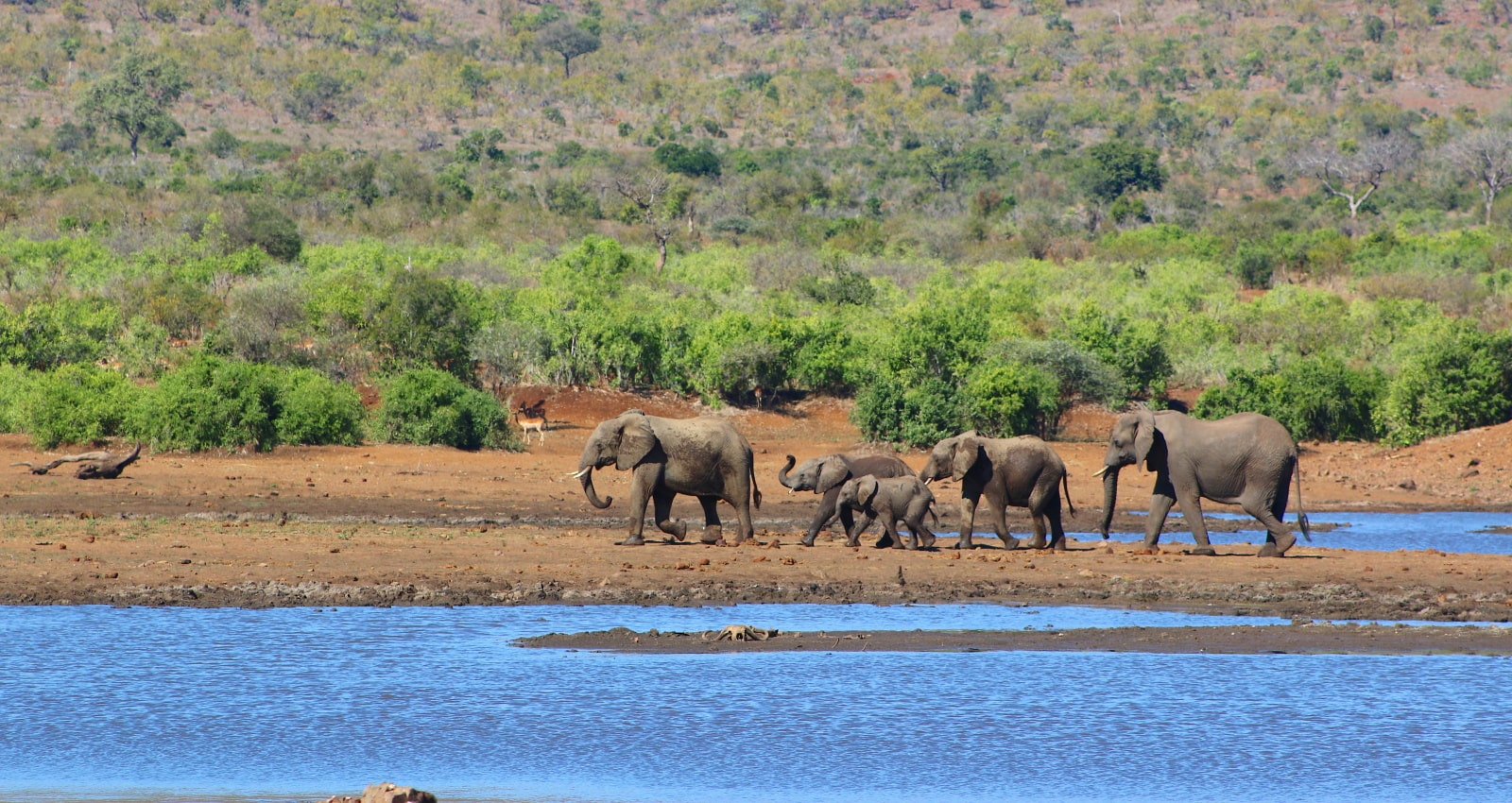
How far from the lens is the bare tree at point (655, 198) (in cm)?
6700

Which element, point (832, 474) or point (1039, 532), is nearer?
point (1039, 532)

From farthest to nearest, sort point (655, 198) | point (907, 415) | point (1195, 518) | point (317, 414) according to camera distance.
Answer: point (655, 198) → point (907, 415) → point (317, 414) → point (1195, 518)

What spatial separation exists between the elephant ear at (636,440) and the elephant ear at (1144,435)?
4.98 meters

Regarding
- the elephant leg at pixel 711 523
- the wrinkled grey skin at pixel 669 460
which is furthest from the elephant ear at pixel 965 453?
the elephant leg at pixel 711 523

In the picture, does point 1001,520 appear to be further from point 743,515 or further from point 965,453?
point 743,515

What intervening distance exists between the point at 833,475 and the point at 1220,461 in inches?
161

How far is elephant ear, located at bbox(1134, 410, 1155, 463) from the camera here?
63.1 ft

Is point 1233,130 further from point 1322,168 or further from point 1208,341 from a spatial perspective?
point 1208,341

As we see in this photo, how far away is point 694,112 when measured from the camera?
122438mm

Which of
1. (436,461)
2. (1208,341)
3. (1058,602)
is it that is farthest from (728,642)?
(1208,341)

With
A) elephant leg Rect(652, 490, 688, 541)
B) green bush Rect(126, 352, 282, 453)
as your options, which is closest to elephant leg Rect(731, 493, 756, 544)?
elephant leg Rect(652, 490, 688, 541)

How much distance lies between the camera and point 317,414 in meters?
29.5

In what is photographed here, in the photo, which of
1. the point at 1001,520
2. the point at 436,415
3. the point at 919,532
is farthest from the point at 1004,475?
the point at 436,415

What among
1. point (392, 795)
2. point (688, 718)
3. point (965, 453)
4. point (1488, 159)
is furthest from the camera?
point (1488, 159)
